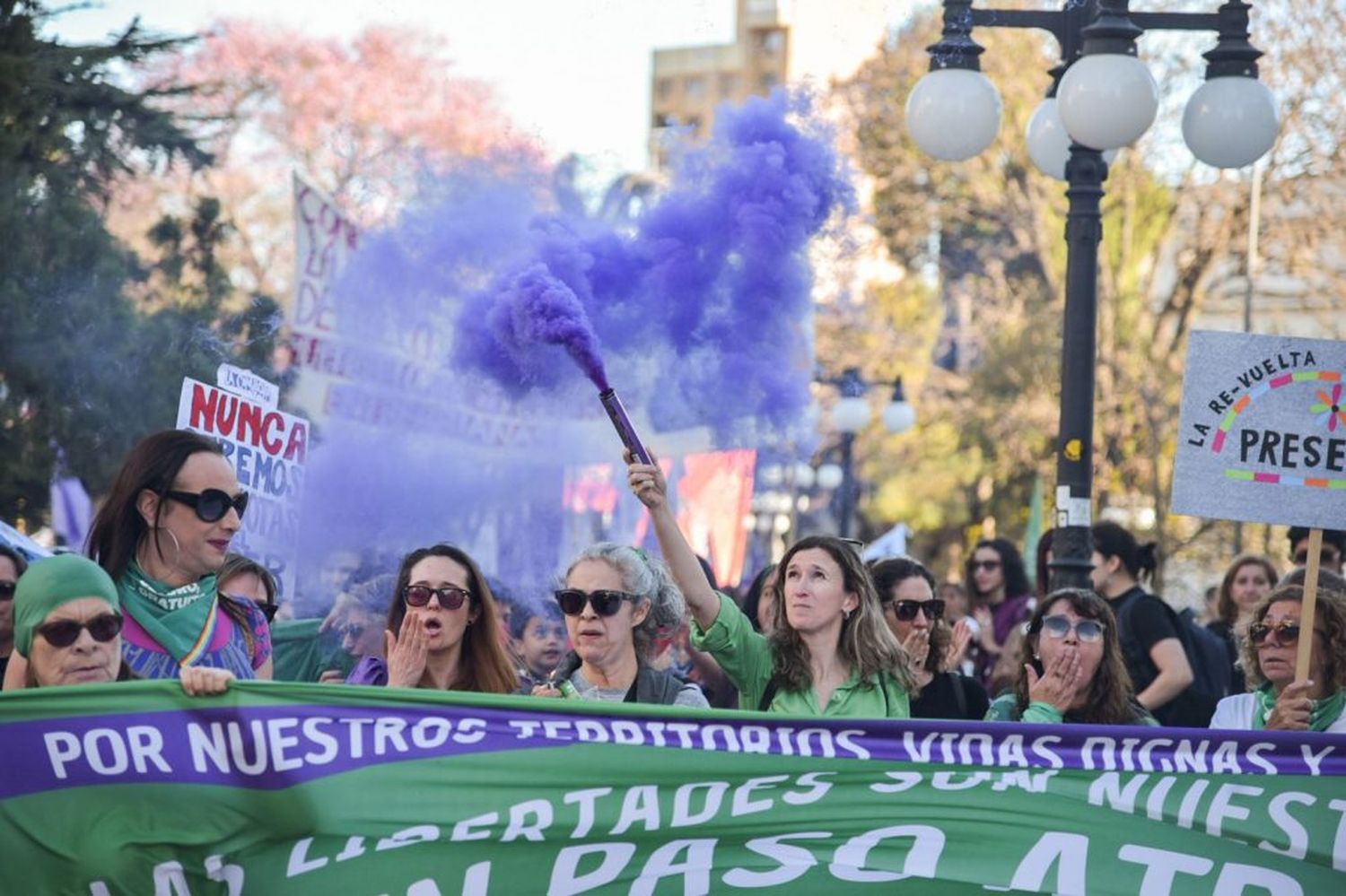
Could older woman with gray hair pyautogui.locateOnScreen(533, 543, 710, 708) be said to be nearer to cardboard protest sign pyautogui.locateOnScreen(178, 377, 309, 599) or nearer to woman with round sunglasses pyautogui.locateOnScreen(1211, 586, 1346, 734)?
→ woman with round sunglasses pyautogui.locateOnScreen(1211, 586, 1346, 734)

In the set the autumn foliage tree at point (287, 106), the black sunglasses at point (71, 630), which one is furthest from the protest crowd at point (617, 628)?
the autumn foliage tree at point (287, 106)

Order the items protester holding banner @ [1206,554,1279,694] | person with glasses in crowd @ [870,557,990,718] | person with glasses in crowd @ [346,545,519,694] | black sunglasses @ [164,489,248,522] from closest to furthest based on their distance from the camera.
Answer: black sunglasses @ [164,489,248,522] < person with glasses in crowd @ [346,545,519,694] < person with glasses in crowd @ [870,557,990,718] < protester holding banner @ [1206,554,1279,694]

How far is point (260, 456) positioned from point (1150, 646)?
11.5ft

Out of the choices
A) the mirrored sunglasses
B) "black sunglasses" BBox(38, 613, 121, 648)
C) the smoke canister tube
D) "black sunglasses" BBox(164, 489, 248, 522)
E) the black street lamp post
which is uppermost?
the black street lamp post

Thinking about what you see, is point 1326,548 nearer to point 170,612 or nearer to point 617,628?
point 617,628

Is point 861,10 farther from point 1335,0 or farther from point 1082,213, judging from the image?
point 1335,0

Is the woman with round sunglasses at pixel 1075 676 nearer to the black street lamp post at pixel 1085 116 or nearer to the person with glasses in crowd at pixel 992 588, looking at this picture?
the black street lamp post at pixel 1085 116

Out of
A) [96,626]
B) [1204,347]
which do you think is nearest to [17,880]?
[96,626]

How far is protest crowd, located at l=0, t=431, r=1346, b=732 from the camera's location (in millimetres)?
4902

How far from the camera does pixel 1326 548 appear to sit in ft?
29.1

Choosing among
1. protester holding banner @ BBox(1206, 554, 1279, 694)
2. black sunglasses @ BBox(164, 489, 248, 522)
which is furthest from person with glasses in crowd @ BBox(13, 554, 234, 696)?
protester holding banner @ BBox(1206, 554, 1279, 694)

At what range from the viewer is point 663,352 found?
31.7 ft

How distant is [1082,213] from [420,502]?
3965 millimetres

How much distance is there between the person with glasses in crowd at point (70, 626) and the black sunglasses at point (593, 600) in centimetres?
129
